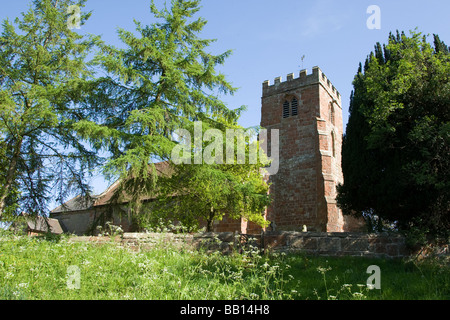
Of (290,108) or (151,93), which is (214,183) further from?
(290,108)

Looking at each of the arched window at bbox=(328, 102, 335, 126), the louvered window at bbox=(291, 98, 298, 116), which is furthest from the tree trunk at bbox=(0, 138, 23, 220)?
the arched window at bbox=(328, 102, 335, 126)

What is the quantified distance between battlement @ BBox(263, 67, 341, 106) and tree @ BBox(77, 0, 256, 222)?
467 inches

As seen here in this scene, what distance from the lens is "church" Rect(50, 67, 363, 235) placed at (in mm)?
19973

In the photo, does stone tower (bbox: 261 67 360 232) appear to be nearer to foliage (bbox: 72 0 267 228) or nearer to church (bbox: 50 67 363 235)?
church (bbox: 50 67 363 235)

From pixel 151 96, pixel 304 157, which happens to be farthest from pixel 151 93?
pixel 304 157

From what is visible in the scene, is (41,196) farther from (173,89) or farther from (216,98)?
(216,98)

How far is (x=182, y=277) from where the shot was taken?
6305 mm

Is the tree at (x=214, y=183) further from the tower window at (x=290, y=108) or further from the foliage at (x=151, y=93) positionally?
the tower window at (x=290, y=108)

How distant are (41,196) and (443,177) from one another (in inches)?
550

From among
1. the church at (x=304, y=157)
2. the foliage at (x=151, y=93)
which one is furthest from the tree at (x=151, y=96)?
the church at (x=304, y=157)

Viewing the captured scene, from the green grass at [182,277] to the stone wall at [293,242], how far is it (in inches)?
21.4

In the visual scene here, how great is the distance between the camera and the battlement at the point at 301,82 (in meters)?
24.0

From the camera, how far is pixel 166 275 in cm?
624
